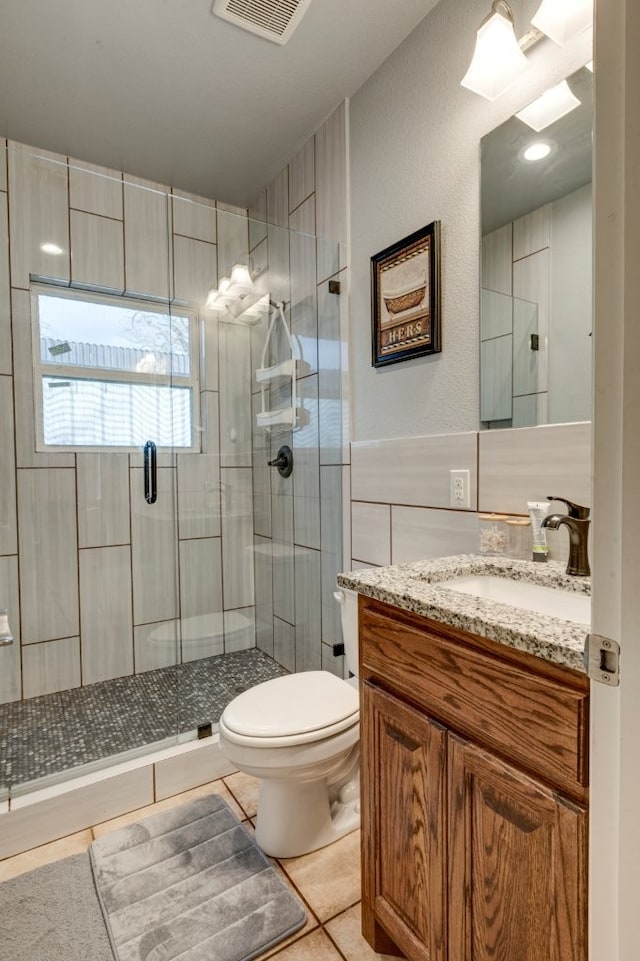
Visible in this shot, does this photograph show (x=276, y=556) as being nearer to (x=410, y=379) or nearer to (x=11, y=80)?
(x=410, y=379)

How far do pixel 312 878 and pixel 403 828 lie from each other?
578 mm

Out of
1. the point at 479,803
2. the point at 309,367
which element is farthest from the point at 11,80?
the point at 479,803

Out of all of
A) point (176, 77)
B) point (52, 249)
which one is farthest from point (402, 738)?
point (52, 249)

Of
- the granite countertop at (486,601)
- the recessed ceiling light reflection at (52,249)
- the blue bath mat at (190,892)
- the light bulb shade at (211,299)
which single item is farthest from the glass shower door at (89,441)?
the granite countertop at (486,601)

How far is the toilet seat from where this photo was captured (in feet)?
4.38

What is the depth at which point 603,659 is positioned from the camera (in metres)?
0.54

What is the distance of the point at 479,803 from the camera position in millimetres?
839

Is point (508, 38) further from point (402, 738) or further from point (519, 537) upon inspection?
point (402, 738)

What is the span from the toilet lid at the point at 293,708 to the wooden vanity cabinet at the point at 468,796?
29 cm

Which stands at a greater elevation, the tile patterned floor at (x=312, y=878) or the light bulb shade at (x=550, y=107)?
the light bulb shade at (x=550, y=107)

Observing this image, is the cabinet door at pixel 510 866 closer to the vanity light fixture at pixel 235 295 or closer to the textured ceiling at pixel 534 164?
the textured ceiling at pixel 534 164

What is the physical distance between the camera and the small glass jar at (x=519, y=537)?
4.25 ft

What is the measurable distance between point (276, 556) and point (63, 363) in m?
1.37

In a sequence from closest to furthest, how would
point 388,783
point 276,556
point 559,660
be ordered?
point 559,660, point 388,783, point 276,556
